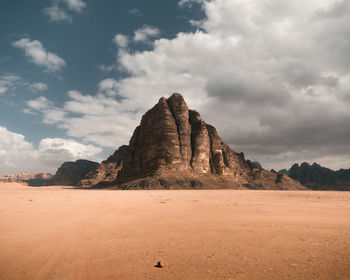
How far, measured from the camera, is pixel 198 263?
126 inches

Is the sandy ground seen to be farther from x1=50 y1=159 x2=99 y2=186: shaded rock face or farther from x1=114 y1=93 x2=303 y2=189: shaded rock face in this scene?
x1=50 y1=159 x2=99 y2=186: shaded rock face

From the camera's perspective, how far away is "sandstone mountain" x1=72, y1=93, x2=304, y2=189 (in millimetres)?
→ 60131

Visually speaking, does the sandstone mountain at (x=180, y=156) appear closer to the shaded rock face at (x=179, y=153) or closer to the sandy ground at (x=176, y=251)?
the shaded rock face at (x=179, y=153)

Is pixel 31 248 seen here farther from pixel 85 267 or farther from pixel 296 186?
pixel 296 186

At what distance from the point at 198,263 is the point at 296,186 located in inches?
3513

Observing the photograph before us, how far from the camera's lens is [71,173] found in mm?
130500

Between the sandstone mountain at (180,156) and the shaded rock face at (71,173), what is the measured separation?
217 feet

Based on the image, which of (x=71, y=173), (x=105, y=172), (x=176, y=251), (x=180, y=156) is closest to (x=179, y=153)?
(x=180, y=156)

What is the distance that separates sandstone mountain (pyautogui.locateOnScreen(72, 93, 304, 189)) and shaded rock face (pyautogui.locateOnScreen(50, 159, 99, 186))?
66043mm

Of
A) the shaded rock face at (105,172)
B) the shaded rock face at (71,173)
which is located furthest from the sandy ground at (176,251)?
the shaded rock face at (71,173)

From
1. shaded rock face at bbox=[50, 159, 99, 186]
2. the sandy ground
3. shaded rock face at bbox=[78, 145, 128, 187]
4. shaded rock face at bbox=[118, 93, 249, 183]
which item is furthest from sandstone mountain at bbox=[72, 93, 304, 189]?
shaded rock face at bbox=[50, 159, 99, 186]

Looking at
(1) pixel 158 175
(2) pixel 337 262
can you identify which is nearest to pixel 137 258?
(2) pixel 337 262

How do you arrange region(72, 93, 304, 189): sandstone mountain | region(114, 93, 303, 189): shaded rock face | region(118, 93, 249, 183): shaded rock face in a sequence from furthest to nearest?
1. region(118, 93, 249, 183): shaded rock face
2. region(114, 93, 303, 189): shaded rock face
3. region(72, 93, 304, 189): sandstone mountain

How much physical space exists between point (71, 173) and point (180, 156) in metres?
96.8
